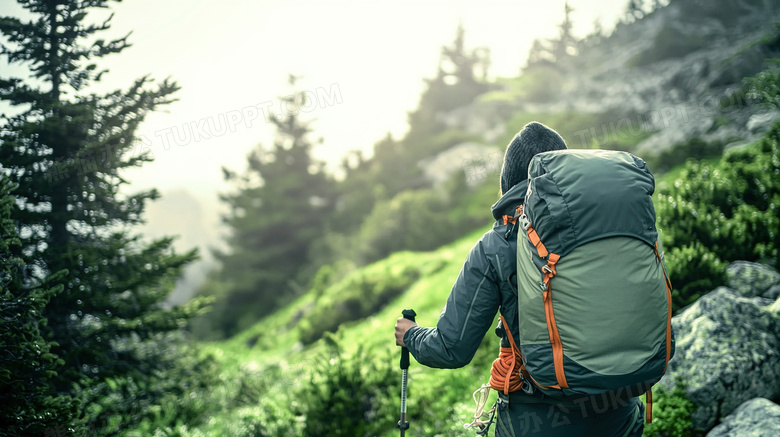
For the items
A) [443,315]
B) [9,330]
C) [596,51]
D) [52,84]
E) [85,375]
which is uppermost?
[596,51]

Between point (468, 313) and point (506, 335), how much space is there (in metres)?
0.30

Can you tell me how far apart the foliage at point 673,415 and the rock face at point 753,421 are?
18cm

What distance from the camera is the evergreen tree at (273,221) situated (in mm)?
23984

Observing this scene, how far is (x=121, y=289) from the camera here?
5281mm

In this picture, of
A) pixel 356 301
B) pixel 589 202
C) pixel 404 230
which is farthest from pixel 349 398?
pixel 404 230

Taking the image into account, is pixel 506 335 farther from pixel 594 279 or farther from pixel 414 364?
pixel 414 364

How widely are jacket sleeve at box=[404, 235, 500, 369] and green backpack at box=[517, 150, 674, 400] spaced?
23 centimetres

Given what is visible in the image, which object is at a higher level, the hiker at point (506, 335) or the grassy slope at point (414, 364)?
the hiker at point (506, 335)

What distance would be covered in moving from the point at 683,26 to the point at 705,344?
70.7 feet

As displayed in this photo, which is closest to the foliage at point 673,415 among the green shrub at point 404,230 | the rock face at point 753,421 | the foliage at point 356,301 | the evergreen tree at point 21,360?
the rock face at point 753,421

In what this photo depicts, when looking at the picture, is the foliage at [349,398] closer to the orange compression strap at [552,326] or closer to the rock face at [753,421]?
the rock face at [753,421]

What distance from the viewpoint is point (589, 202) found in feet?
5.43

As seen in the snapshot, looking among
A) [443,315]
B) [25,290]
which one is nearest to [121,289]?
[25,290]

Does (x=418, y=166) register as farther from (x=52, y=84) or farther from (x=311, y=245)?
(x=52, y=84)
